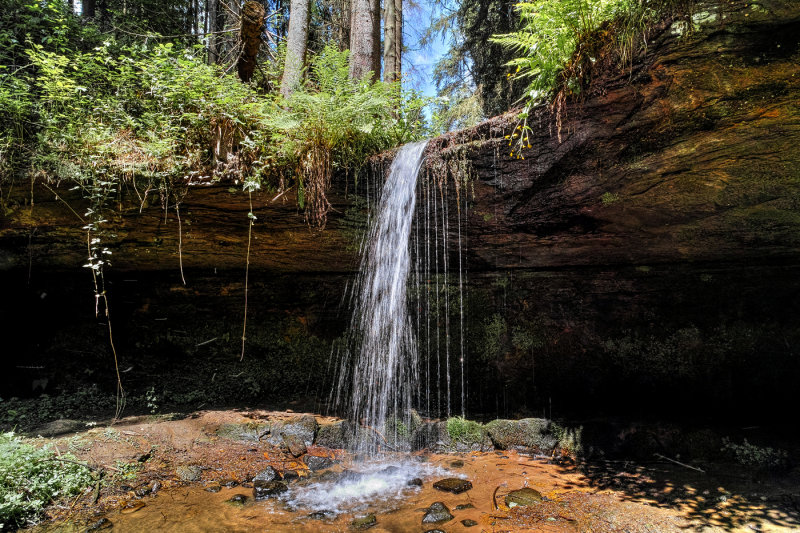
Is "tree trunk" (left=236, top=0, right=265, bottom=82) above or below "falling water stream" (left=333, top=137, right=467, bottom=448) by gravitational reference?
above

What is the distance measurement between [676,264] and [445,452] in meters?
4.22

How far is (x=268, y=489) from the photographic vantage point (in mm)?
3902

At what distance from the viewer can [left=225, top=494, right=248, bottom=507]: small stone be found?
3.62 metres

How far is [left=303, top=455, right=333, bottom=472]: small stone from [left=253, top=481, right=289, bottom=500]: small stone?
0.57m

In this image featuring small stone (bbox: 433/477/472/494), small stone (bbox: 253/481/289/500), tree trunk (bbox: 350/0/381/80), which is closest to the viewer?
small stone (bbox: 253/481/289/500)

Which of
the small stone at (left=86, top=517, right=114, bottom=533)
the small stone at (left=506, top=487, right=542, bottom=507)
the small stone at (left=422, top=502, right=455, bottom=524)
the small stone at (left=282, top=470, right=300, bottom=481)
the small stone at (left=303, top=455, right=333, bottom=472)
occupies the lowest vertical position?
the small stone at (left=303, top=455, right=333, bottom=472)

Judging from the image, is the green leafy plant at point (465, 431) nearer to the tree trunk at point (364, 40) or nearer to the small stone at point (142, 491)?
the small stone at point (142, 491)

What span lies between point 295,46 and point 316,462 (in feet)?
22.2

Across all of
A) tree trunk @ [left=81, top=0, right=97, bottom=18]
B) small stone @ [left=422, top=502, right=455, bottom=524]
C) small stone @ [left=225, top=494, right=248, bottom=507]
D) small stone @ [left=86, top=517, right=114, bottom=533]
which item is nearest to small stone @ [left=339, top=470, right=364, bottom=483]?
small stone @ [left=225, top=494, right=248, bottom=507]

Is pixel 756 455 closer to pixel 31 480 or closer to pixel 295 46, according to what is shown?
pixel 31 480

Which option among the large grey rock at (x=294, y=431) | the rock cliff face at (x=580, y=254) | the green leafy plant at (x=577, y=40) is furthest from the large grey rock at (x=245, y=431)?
the green leafy plant at (x=577, y=40)

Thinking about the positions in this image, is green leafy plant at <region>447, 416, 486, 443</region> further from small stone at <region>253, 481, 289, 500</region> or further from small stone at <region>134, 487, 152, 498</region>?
small stone at <region>134, 487, 152, 498</region>

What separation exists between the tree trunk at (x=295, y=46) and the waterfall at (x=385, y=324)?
288 centimetres

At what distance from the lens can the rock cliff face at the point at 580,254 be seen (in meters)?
3.56
